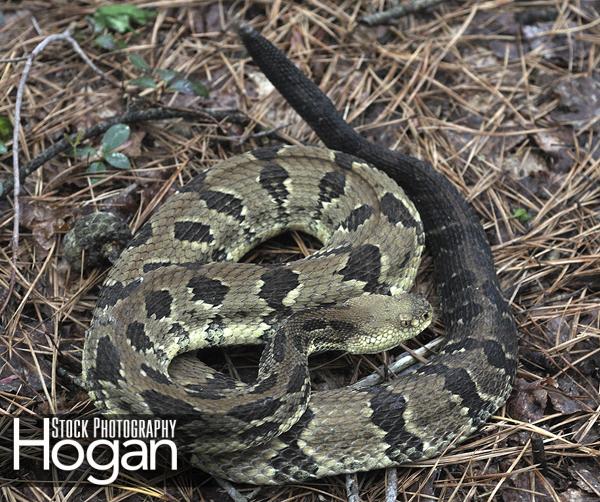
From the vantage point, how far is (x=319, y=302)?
457cm

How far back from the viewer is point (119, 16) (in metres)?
5.87

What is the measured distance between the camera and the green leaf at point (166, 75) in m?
5.45

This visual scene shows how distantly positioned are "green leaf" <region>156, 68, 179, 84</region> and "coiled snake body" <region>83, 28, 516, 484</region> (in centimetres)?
75

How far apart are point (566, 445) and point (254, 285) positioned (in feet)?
6.96

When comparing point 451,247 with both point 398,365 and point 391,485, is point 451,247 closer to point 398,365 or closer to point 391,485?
point 398,365

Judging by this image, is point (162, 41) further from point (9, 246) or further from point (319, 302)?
point (319, 302)

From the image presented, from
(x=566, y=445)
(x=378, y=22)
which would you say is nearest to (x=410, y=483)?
(x=566, y=445)

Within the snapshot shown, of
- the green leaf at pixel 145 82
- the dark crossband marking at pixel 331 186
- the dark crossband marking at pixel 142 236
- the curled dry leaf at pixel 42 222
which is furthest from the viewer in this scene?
the green leaf at pixel 145 82

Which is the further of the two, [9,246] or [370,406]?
[9,246]

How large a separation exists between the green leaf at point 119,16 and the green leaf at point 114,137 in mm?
1151

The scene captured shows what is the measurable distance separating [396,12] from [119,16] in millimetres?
2414

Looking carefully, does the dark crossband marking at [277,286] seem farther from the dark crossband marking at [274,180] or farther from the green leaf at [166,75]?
the green leaf at [166,75]

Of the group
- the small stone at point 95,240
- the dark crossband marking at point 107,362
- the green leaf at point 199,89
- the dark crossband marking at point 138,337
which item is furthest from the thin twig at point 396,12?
the dark crossband marking at point 107,362

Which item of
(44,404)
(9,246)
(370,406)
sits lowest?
(370,406)
